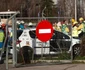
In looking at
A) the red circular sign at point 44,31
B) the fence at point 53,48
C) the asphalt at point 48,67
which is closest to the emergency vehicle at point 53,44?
the fence at point 53,48

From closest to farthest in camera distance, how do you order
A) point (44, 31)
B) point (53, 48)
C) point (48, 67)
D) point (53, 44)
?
point (48, 67), point (44, 31), point (53, 48), point (53, 44)

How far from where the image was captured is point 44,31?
13844 mm

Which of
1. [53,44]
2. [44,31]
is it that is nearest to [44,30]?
[44,31]

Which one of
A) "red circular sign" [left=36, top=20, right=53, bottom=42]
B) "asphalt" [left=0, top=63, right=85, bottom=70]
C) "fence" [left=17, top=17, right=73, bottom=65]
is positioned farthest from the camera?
"fence" [left=17, top=17, right=73, bottom=65]

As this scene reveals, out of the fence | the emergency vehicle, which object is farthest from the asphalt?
the emergency vehicle

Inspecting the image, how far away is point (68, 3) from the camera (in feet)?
212

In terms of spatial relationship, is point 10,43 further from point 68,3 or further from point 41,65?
point 68,3

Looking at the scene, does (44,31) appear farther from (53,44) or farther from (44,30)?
(53,44)

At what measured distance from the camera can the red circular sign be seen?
13.8m

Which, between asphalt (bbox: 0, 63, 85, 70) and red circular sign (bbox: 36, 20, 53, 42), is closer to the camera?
asphalt (bbox: 0, 63, 85, 70)

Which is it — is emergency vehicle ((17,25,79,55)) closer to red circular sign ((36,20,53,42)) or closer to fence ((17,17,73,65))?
fence ((17,17,73,65))

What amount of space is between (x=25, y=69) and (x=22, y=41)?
3.18 m

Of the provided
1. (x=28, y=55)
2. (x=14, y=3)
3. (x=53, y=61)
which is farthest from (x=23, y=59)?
(x=14, y=3)

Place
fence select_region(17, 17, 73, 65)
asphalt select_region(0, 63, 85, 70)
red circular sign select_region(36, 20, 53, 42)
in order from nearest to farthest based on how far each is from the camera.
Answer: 1. asphalt select_region(0, 63, 85, 70)
2. red circular sign select_region(36, 20, 53, 42)
3. fence select_region(17, 17, 73, 65)
